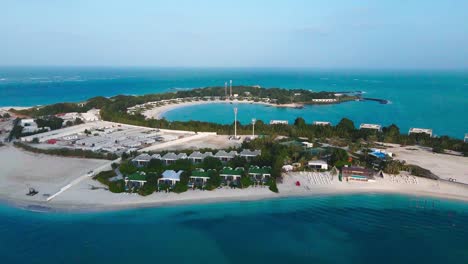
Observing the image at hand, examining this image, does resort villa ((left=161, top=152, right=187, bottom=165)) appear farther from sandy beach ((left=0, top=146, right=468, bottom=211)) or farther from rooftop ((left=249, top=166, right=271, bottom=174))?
rooftop ((left=249, top=166, right=271, bottom=174))

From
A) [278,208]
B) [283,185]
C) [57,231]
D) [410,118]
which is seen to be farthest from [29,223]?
[410,118]

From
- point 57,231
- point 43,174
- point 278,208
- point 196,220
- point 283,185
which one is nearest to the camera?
point 57,231

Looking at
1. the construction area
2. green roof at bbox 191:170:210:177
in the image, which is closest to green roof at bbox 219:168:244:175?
green roof at bbox 191:170:210:177

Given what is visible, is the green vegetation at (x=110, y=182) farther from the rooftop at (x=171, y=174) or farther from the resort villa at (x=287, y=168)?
the resort villa at (x=287, y=168)

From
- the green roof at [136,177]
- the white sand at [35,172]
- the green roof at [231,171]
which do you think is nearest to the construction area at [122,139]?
the white sand at [35,172]

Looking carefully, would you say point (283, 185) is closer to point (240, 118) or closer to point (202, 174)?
point (202, 174)

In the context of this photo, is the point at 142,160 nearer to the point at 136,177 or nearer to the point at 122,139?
the point at 136,177

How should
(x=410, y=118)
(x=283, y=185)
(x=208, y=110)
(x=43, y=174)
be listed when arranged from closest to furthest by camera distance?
1. (x=283, y=185)
2. (x=43, y=174)
3. (x=410, y=118)
4. (x=208, y=110)
